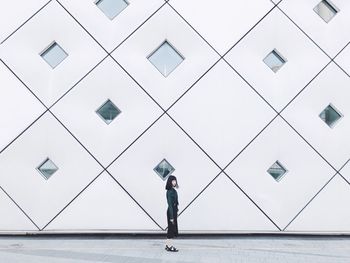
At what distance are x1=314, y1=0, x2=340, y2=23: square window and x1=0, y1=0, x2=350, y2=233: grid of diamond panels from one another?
28mm

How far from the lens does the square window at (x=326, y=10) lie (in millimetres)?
9435

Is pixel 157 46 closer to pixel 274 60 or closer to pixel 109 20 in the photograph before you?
pixel 109 20

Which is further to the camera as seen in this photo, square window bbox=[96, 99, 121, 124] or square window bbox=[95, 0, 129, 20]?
square window bbox=[95, 0, 129, 20]

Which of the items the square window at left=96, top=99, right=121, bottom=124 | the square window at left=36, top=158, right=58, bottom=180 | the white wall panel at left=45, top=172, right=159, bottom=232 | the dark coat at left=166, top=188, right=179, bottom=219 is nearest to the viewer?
the dark coat at left=166, top=188, right=179, bottom=219

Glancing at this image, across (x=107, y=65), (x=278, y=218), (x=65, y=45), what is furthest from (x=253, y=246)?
(x=65, y=45)

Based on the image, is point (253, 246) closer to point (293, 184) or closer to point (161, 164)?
point (293, 184)

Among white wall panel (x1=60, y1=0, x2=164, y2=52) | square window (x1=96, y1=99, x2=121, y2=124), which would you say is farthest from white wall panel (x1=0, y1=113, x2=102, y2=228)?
white wall panel (x1=60, y1=0, x2=164, y2=52)

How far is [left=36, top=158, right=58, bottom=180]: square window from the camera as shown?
8.96 meters

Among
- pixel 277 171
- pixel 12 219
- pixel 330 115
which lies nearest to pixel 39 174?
pixel 12 219

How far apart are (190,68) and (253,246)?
3.50 meters

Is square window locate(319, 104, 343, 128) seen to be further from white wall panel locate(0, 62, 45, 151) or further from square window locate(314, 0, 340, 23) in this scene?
white wall panel locate(0, 62, 45, 151)

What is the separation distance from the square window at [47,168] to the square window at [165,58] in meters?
2.73

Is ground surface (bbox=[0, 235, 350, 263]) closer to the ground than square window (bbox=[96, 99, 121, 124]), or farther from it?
closer to the ground

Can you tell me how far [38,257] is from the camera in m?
7.05
